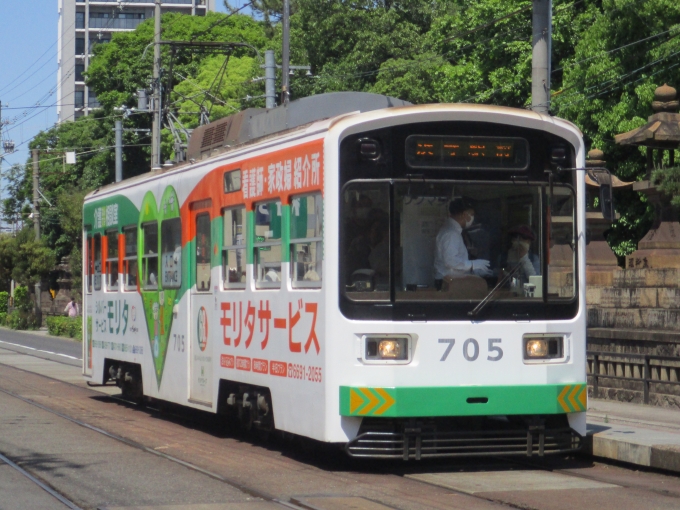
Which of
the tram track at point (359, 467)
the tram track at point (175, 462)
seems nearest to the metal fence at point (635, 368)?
the tram track at point (359, 467)

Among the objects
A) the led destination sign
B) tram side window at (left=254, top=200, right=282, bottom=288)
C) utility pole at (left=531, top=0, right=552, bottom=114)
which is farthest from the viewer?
utility pole at (left=531, top=0, right=552, bottom=114)

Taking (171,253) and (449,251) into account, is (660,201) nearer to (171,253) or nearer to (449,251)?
(171,253)

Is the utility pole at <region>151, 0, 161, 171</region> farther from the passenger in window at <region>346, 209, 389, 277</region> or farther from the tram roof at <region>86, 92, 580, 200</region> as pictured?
the passenger in window at <region>346, 209, 389, 277</region>

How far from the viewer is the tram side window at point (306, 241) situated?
996 centimetres

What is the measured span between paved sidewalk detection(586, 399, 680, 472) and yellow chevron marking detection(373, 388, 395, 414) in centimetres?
239

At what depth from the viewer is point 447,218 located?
988 cm

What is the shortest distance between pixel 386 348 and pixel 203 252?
3446 millimetres

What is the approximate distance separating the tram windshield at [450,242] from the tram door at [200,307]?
2.83 meters

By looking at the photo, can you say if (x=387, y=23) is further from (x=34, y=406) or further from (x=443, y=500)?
(x=443, y=500)

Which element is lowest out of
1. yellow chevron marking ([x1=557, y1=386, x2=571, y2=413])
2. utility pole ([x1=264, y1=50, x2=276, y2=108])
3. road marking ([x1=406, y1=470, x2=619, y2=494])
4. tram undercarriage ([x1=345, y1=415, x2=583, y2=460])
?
road marking ([x1=406, y1=470, x2=619, y2=494])

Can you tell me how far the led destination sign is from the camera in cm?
991

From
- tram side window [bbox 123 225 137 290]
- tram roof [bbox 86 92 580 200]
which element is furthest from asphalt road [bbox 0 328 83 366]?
tram roof [bbox 86 92 580 200]

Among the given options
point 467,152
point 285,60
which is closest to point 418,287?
point 467,152

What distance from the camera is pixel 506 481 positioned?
31.7 feet
